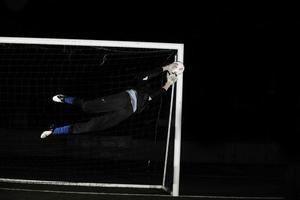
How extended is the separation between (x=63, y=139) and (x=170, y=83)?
7.44 m

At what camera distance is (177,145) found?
Result: 7562 millimetres

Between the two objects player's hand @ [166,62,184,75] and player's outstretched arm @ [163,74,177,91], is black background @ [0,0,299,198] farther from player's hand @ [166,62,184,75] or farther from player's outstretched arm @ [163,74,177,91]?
player's hand @ [166,62,184,75]

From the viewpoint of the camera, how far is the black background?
1700 cm

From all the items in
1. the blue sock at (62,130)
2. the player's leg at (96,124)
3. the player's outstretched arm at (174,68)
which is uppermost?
the player's outstretched arm at (174,68)

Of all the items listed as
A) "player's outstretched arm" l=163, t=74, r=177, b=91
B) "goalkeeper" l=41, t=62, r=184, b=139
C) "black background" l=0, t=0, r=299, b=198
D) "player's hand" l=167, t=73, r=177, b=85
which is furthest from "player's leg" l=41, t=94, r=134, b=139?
"black background" l=0, t=0, r=299, b=198

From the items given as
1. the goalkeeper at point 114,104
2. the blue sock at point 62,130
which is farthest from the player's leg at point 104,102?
the blue sock at point 62,130

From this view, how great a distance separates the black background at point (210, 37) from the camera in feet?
55.8

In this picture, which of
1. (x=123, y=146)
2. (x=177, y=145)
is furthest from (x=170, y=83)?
(x=123, y=146)

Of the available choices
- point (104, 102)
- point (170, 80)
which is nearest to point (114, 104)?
point (104, 102)

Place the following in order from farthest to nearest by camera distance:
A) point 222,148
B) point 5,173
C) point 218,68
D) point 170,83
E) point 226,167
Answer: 1. point 218,68
2. point 222,148
3. point 226,167
4. point 5,173
5. point 170,83

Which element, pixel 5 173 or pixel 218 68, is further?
pixel 218 68

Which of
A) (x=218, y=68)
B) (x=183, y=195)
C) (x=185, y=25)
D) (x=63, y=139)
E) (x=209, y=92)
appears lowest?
(x=183, y=195)

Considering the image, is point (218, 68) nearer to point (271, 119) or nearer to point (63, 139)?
point (271, 119)

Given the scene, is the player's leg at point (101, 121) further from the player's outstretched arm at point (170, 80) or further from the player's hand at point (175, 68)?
the player's hand at point (175, 68)
